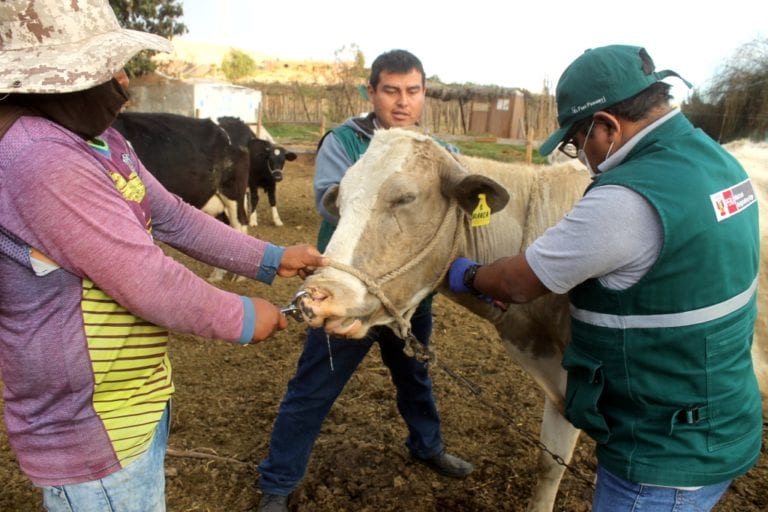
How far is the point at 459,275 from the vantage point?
233cm

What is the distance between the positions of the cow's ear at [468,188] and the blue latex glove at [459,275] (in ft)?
0.75

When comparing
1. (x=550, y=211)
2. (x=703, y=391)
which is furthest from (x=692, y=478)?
(x=550, y=211)

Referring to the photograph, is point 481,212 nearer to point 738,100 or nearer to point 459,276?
point 459,276

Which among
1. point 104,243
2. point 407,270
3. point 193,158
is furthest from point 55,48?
point 193,158

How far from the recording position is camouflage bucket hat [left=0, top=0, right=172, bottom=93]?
4.65 feet

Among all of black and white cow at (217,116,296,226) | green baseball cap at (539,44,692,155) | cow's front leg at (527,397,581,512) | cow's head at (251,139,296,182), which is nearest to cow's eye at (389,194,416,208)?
green baseball cap at (539,44,692,155)

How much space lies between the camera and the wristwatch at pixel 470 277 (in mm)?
2264

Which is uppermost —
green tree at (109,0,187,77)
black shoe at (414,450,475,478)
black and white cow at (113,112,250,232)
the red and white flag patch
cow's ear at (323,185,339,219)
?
green tree at (109,0,187,77)

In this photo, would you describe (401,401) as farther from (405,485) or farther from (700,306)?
(700,306)

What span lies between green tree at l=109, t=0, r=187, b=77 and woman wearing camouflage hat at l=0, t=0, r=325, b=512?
20.6m

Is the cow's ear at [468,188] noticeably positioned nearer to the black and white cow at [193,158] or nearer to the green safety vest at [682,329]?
the green safety vest at [682,329]

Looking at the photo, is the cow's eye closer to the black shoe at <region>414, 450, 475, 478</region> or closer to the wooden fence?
the black shoe at <region>414, 450, 475, 478</region>

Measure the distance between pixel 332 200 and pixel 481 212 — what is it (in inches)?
28.2

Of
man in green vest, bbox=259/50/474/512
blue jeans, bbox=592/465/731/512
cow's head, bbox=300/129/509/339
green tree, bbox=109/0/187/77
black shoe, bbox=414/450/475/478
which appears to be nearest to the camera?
blue jeans, bbox=592/465/731/512
